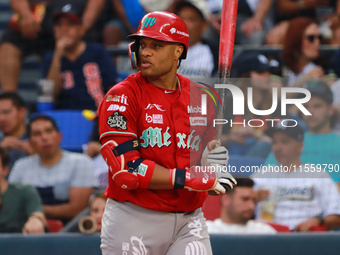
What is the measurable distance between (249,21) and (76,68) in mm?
1907

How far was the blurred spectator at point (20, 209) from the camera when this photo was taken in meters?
5.76

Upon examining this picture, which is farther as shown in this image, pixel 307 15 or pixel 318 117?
pixel 307 15

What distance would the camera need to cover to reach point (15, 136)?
6.81m

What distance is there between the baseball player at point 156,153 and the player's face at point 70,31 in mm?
3635

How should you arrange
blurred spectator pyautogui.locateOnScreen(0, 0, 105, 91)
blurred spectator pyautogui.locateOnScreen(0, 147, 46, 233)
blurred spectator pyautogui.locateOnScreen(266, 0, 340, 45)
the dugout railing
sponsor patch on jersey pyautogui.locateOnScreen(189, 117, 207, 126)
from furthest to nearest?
blurred spectator pyautogui.locateOnScreen(0, 0, 105, 91)
blurred spectator pyautogui.locateOnScreen(266, 0, 340, 45)
blurred spectator pyautogui.locateOnScreen(0, 147, 46, 233)
the dugout railing
sponsor patch on jersey pyautogui.locateOnScreen(189, 117, 207, 126)

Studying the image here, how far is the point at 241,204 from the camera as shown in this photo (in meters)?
5.58

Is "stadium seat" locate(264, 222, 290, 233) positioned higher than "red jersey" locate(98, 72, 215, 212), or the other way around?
"red jersey" locate(98, 72, 215, 212)

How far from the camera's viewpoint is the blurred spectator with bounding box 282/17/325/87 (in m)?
6.93

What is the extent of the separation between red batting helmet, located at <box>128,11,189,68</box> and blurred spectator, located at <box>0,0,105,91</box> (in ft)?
13.3

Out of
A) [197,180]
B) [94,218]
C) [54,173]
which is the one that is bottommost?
[94,218]

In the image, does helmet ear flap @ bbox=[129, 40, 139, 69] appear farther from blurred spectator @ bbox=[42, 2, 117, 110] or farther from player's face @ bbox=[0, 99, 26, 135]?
player's face @ bbox=[0, 99, 26, 135]

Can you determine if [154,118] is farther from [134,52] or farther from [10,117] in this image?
[10,117]

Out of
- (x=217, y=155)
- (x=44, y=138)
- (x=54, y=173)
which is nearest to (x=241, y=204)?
Answer: (x=54, y=173)

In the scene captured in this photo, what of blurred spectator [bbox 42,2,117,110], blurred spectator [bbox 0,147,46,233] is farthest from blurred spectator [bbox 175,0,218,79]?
blurred spectator [bbox 0,147,46,233]
